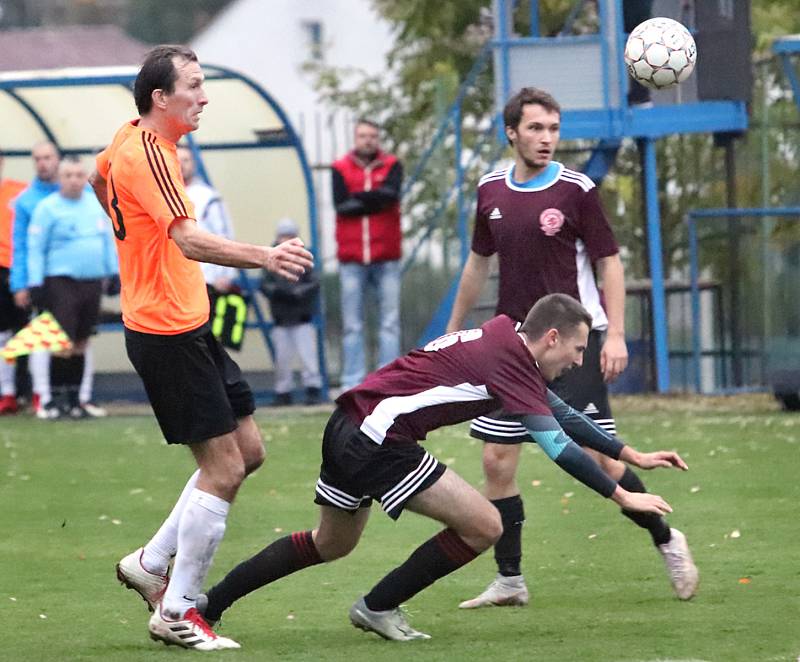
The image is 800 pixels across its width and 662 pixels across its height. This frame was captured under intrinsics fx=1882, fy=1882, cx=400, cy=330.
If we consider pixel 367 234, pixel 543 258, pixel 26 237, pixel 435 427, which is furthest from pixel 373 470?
pixel 26 237

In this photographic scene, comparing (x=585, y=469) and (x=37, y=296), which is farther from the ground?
(x=585, y=469)

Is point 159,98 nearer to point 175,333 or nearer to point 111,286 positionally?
point 175,333

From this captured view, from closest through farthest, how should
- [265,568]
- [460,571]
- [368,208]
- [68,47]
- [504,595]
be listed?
[265,568] < [504,595] < [460,571] < [368,208] < [68,47]

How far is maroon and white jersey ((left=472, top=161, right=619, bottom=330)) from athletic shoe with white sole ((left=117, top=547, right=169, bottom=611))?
1.90 m

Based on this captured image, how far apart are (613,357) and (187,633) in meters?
2.21

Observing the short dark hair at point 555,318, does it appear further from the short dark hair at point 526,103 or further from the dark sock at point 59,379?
the dark sock at point 59,379

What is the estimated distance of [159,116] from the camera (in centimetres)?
665

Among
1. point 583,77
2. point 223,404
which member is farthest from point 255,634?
point 583,77

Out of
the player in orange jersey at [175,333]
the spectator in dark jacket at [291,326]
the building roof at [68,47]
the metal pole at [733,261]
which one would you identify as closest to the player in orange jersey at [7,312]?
Answer: the spectator in dark jacket at [291,326]

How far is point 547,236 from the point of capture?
767 centimetres

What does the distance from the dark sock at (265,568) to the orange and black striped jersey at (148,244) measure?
853 mm

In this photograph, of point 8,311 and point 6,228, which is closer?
point 8,311

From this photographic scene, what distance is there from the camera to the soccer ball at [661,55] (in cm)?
975

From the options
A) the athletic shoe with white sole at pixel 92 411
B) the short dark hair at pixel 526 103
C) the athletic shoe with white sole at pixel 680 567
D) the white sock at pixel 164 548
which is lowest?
the athletic shoe with white sole at pixel 92 411
